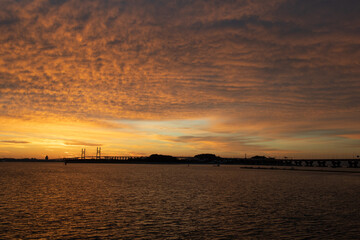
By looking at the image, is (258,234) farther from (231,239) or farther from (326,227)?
(326,227)

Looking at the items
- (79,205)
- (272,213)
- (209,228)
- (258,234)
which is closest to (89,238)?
(209,228)

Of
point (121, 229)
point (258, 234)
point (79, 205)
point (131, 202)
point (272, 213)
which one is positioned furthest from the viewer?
point (131, 202)

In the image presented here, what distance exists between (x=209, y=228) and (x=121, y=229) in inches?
322

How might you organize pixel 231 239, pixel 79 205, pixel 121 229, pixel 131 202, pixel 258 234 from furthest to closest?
pixel 131 202
pixel 79 205
pixel 121 229
pixel 258 234
pixel 231 239

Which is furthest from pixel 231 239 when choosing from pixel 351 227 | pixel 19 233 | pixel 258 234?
pixel 19 233

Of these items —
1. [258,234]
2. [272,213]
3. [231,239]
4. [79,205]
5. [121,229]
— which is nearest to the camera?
[231,239]

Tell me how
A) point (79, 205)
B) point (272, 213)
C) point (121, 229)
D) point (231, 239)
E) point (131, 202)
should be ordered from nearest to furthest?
point (231, 239) → point (121, 229) → point (272, 213) → point (79, 205) → point (131, 202)

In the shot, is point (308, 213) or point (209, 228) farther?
point (308, 213)

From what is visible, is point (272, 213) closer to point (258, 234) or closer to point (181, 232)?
point (258, 234)

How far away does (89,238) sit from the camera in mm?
24125

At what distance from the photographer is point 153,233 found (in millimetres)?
25734

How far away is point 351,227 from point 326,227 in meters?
2.37

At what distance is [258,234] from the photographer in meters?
25.6

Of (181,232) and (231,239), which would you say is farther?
(181,232)
